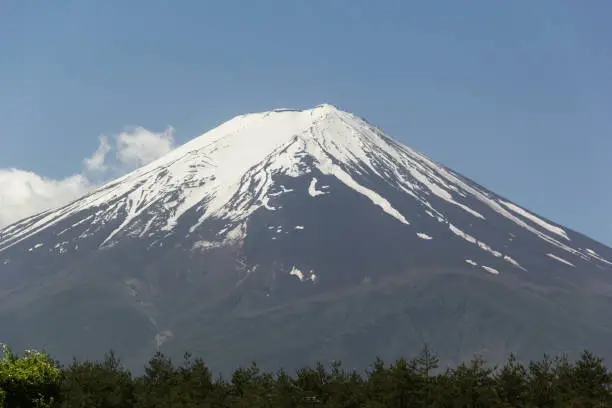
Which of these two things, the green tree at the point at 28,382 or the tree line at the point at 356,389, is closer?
the green tree at the point at 28,382

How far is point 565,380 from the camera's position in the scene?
63.2 metres

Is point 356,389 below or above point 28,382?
below

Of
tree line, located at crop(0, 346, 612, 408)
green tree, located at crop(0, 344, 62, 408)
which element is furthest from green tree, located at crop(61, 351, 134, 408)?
green tree, located at crop(0, 344, 62, 408)

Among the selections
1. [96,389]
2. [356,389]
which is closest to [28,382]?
[96,389]

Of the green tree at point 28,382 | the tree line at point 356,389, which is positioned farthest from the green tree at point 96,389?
the green tree at point 28,382

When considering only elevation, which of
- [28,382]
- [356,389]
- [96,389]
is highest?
[96,389]

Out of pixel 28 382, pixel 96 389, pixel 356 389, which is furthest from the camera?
pixel 96 389

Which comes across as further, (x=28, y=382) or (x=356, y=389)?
(x=356, y=389)

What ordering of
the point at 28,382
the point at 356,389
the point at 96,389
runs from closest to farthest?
the point at 28,382, the point at 356,389, the point at 96,389

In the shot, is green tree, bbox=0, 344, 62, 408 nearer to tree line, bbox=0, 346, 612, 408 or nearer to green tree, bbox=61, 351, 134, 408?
tree line, bbox=0, 346, 612, 408

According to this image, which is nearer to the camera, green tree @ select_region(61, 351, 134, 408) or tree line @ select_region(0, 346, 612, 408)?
green tree @ select_region(61, 351, 134, 408)

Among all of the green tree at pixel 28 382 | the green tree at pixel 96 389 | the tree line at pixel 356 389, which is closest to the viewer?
the green tree at pixel 28 382

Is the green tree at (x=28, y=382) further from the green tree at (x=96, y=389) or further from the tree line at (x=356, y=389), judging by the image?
the green tree at (x=96, y=389)

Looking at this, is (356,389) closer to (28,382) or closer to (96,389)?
(96,389)
